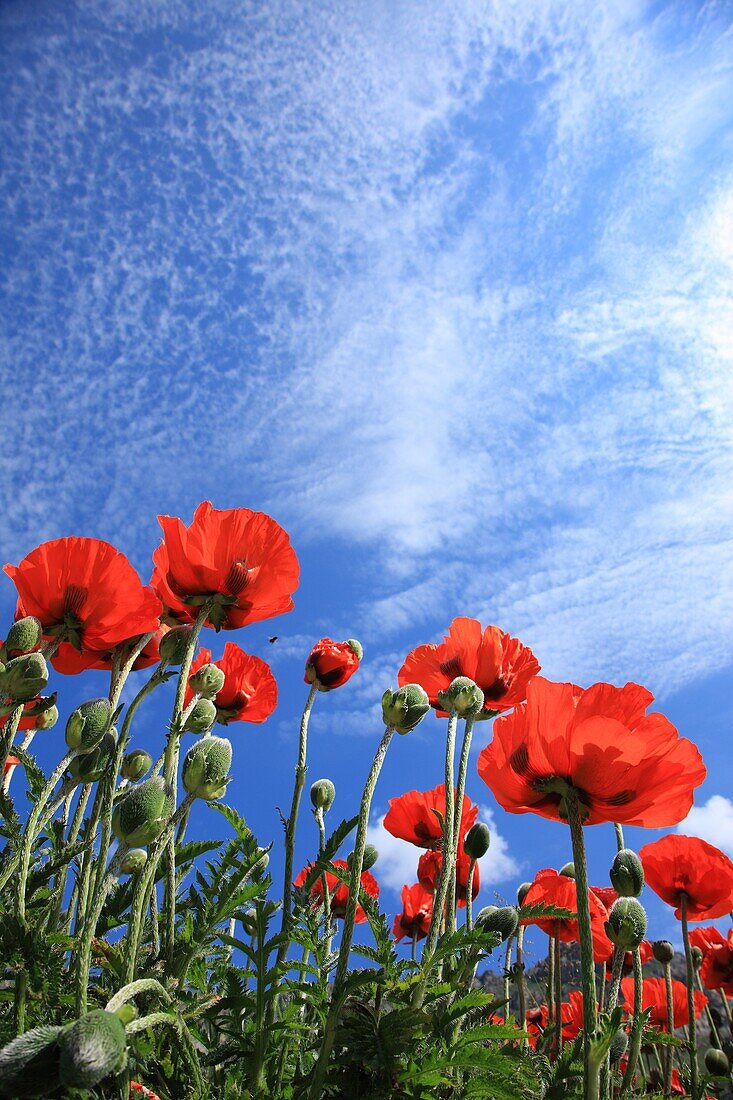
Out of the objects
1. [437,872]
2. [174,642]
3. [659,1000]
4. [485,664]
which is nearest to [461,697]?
[485,664]

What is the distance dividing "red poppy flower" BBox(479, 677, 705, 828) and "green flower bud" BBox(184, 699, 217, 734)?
879 millimetres

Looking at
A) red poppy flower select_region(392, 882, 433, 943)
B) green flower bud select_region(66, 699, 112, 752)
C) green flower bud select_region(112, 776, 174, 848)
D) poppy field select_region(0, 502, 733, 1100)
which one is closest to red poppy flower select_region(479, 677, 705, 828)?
poppy field select_region(0, 502, 733, 1100)

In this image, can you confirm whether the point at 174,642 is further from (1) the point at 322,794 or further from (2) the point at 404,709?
(1) the point at 322,794

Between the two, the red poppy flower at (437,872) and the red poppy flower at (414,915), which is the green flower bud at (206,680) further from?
the red poppy flower at (414,915)

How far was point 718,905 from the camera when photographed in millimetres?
3477

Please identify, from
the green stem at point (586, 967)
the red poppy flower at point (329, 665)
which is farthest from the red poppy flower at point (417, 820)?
the green stem at point (586, 967)

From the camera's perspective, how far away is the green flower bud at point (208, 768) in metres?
1.87

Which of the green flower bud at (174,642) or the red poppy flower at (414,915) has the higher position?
A: the green flower bud at (174,642)

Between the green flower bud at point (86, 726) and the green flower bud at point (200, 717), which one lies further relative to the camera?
the green flower bud at point (200, 717)

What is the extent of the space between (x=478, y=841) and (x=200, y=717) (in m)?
1.14

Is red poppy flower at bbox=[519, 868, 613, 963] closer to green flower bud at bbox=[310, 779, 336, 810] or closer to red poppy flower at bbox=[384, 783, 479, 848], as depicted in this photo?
red poppy flower at bbox=[384, 783, 479, 848]

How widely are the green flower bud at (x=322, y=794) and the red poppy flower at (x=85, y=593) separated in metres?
1.17

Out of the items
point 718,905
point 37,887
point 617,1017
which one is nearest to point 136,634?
point 37,887

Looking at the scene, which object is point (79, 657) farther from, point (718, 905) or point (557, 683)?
point (718, 905)
